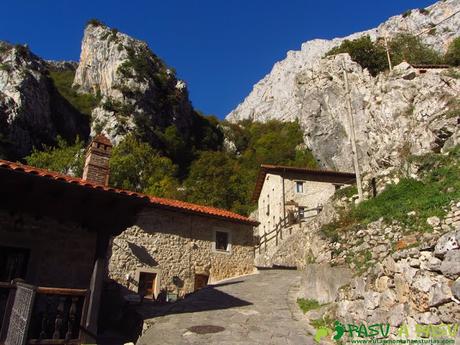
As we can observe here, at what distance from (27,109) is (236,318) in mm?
38846

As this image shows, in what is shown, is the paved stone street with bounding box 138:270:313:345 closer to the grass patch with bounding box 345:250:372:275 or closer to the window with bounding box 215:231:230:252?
the grass patch with bounding box 345:250:372:275

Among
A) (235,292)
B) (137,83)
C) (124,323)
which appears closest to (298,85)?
(137,83)

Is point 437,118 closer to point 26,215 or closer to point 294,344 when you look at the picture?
Result: point 294,344

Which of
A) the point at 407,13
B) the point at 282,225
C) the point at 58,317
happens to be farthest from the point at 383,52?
the point at 58,317

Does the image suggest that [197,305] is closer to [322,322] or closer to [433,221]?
[322,322]

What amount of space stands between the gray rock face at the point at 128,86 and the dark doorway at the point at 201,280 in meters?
29.7

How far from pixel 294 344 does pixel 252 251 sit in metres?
12.2

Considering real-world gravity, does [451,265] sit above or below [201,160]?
below

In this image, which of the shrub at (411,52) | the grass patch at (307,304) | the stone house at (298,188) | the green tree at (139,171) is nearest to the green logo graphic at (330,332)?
the grass patch at (307,304)

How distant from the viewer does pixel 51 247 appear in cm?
837

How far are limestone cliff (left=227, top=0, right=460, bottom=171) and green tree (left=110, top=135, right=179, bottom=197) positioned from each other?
60.2 feet

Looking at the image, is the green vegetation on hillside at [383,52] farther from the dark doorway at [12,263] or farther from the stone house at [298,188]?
the dark doorway at [12,263]

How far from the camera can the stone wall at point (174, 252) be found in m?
16.2

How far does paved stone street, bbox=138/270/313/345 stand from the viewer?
8453 millimetres
